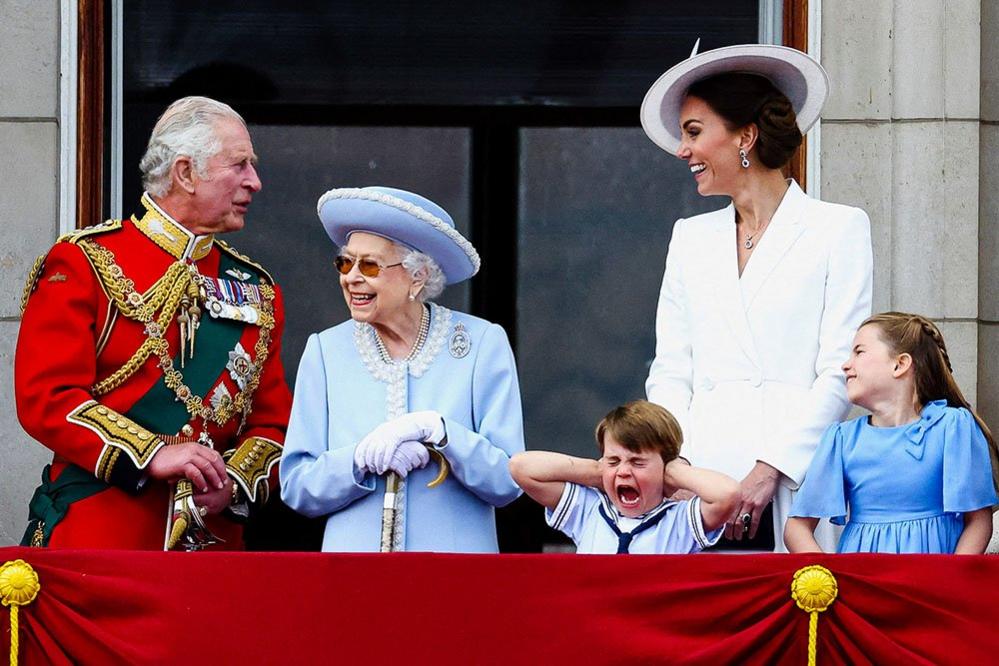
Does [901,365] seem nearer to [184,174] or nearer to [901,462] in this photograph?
[901,462]

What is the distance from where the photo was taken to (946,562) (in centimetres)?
398

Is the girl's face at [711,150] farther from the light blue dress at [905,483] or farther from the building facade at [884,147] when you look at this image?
the building facade at [884,147]

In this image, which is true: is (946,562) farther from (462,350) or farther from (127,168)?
(127,168)

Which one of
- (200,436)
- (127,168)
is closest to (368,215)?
(200,436)

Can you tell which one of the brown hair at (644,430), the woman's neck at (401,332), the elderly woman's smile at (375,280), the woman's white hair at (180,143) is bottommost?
the brown hair at (644,430)

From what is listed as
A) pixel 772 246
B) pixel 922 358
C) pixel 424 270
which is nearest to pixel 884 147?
pixel 772 246

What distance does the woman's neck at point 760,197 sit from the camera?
16.0 feet

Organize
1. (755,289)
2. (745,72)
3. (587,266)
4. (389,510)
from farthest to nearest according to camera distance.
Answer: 1. (587,266)
2. (745,72)
3. (755,289)
4. (389,510)

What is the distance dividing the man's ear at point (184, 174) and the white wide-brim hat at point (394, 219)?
398 millimetres

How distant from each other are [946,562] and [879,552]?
329 millimetres

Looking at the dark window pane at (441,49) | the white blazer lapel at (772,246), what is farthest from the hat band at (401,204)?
the dark window pane at (441,49)

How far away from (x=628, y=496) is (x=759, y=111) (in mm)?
1058

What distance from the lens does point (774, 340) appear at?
4746 mm

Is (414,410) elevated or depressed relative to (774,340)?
depressed
